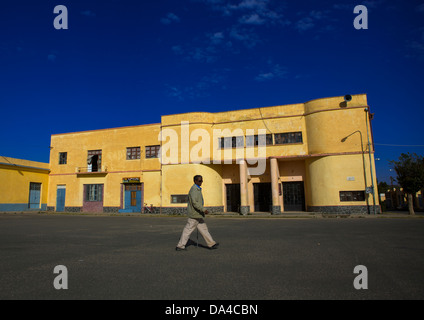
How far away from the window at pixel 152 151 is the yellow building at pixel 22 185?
14.7 metres

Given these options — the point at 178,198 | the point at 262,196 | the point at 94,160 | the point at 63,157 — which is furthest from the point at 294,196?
the point at 63,157

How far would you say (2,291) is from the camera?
12.2ft

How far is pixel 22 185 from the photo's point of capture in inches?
1241

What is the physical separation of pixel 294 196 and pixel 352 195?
5.20m

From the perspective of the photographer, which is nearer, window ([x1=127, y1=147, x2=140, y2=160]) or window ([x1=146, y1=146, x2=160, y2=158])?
window ([x1=146, y1=146, x2=160, y2=158])

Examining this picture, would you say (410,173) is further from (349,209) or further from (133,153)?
(133,153)

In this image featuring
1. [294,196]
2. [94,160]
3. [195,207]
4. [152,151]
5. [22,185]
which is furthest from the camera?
[94,160]

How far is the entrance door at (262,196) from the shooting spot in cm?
2675

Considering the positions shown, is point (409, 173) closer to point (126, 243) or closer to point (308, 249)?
point (308, 249)

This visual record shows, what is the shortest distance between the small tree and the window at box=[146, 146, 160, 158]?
21860mm

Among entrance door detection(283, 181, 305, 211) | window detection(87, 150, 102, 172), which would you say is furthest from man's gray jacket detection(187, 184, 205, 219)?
window detection(87, 150, 102, 172)

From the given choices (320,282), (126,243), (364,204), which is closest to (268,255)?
(320,282)

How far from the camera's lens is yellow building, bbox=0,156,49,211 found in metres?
29.7

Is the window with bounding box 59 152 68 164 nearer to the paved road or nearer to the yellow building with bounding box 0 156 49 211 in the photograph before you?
the yellow building with bounding box 0 156 49 211
